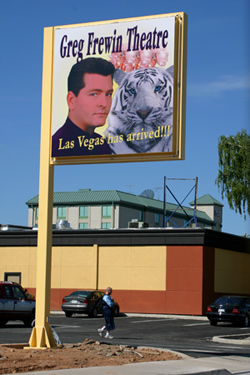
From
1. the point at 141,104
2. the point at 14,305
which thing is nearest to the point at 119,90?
the point at 141,104

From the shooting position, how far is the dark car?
3139 centimetres

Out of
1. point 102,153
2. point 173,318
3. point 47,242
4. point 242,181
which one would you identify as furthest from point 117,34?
point 242,181

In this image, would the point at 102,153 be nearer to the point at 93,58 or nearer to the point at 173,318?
the point at 93,58

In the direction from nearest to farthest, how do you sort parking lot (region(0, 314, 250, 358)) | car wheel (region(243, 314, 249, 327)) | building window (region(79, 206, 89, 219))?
1. parking lot (region(0, 314, 250, 358))
2. car wheel (region(243, 314, 249, 327))
3. building window (region(79, 206, 89, 219))

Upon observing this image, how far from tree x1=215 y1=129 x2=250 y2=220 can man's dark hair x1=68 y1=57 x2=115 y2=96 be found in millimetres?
31409

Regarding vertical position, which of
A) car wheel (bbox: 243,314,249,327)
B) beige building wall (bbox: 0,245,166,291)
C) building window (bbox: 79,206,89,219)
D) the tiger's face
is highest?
building window (bbox: 79,206,89,219)

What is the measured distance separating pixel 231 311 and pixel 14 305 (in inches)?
419

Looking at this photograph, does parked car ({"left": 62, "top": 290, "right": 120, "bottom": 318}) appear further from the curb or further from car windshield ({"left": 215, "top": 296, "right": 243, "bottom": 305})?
the curb

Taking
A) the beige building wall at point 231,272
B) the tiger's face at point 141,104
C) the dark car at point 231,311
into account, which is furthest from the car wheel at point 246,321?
the tiger's face at point 141,104

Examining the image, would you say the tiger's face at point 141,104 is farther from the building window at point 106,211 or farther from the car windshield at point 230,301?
the building window at point 106,211

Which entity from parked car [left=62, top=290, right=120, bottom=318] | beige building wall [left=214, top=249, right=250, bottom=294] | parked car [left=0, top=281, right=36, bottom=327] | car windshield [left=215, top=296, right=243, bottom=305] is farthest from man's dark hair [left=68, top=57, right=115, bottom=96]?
beige building wall [left=214, top=249, right=250, bottom=294]

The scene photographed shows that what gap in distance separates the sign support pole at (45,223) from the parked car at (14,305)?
1159 centimetres

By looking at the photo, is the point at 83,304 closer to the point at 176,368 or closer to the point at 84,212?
the point at 176,368

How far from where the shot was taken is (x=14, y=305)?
2800 centimetres
